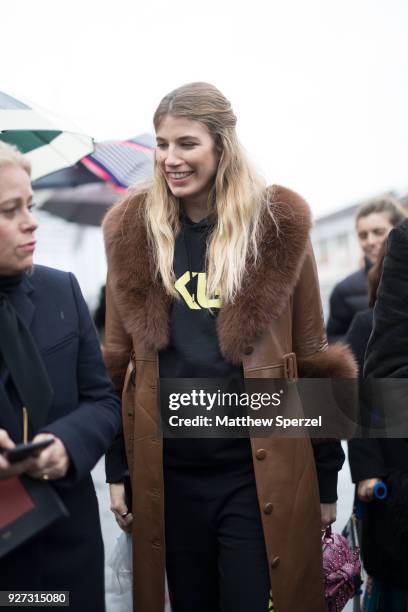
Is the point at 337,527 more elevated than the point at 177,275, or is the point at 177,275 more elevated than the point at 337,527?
the point at 177,275

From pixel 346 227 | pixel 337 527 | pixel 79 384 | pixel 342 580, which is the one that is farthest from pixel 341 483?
pixel 346 227

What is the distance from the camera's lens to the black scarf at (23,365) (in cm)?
197

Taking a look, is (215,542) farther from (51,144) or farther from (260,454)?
(51,144)

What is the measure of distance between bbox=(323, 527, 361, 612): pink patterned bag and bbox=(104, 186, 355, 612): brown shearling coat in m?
0.12

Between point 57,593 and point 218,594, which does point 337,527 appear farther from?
point 57,593

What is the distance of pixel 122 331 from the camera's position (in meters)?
2.75

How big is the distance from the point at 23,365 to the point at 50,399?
0.11 m

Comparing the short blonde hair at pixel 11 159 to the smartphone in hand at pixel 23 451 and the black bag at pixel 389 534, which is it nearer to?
the smartphone in hand at pixel 23 451

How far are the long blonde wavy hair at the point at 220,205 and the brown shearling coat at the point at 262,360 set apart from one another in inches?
1.6

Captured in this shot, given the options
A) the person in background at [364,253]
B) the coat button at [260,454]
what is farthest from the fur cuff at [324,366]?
the person in background at [364,253]

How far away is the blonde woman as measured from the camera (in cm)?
251

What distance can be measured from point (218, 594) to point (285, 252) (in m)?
1.12

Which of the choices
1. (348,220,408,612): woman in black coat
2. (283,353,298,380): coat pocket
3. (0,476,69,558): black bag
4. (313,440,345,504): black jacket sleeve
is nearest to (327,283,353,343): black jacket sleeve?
A: (348,220,408,612): woman in black coat

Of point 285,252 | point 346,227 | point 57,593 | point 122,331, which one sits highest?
point 346,227
